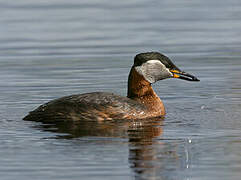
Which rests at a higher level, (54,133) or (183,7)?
(183,7)

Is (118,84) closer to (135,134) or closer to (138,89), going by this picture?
(138,89)

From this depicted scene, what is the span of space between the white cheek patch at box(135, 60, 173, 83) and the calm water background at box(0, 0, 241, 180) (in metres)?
0.69

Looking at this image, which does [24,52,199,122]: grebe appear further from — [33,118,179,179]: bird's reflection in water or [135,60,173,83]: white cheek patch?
[33,118,179,179]: bird's reflection in water

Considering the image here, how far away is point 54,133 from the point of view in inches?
492

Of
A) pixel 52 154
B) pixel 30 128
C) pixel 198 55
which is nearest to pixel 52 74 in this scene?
pixel 198 55

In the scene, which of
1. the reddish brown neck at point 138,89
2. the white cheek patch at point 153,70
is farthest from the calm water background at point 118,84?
the white cheek patch at point 153,70

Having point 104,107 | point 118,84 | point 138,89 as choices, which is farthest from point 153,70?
point 118,84

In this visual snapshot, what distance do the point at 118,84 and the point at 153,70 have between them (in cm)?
270

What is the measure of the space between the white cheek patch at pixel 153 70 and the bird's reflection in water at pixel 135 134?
107 centimetres

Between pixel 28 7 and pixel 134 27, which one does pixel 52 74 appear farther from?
pixel 28 7

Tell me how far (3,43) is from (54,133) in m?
9.87

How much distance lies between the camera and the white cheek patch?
Answer: 47.2 feet

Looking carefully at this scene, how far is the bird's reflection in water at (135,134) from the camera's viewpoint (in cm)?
1035

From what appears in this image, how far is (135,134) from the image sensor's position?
1239cm
